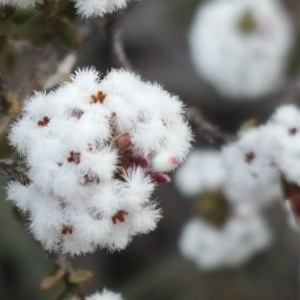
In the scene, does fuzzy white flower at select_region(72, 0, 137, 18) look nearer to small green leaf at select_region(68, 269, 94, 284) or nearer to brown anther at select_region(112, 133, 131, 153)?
brown anther at select_region(112, 133, 131, 153)

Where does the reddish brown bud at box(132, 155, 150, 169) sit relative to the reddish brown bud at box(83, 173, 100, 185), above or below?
above

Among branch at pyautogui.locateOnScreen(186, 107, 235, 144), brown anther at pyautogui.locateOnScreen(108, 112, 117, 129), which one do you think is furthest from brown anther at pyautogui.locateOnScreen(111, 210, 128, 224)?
branch at pyautogui.locateOnScreen(186, 107, 235, 144)

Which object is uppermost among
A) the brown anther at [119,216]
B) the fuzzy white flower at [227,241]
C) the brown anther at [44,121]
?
the fuzzy white flower at [227,241]

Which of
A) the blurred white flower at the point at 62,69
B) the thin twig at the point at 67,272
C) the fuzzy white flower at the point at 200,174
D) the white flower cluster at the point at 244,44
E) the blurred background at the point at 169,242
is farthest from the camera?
the blurred background at the point at 169,242

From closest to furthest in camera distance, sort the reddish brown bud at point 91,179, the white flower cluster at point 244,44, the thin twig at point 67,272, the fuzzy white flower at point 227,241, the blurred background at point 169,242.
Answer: the reddish brown bud at point 91,179 < the thin twig at point 67,272 < the fuzzy white flower at point 227,241 < the white flower cluster at point 244,44 < the blurred background at point 169,242

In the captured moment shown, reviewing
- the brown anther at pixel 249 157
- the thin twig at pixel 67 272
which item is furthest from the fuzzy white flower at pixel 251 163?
the thin twig at pixel 67 272

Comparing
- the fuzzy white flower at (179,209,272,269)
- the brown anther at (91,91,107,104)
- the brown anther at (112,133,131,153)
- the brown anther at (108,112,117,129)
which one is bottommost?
the brown anther at (112,133,131,153)

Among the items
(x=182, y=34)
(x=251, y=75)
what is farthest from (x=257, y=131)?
(x=182, y=34)

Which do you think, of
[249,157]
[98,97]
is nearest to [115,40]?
[249,157]

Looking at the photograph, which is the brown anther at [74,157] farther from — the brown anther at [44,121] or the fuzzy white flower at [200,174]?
the fuzzy white flower at [200,174]
